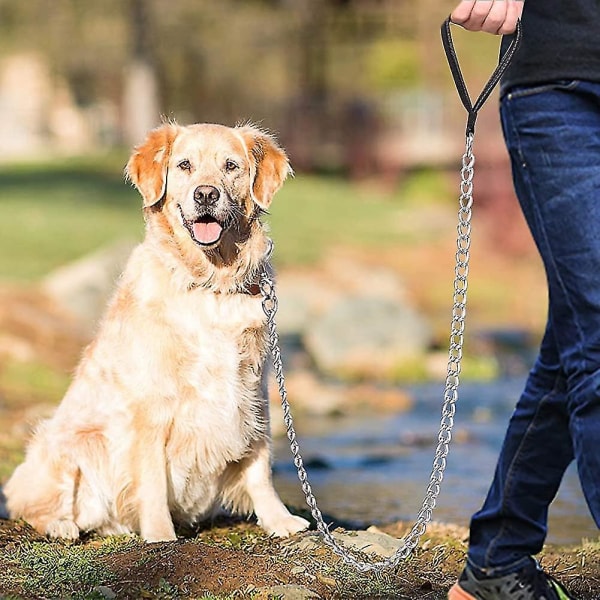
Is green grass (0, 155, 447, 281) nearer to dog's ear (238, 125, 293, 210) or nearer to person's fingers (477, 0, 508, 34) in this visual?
dog's ear (238, 125, 293, 210)

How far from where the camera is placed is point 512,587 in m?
3.74

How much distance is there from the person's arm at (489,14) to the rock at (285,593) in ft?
6.39

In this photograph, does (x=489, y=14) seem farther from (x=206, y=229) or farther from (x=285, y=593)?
(x=285, y=593)

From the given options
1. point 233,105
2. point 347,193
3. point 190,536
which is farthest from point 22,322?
point 233,105

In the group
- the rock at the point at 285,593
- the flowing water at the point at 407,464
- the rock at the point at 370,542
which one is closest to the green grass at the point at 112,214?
the flowing water at the point at 407,464

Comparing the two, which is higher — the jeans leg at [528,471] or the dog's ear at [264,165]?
the dog's ear at [264,165]

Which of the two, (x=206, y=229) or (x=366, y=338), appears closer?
(x=206, y=229)

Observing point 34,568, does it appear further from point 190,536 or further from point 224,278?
point 224,278

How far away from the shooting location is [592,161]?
3.38 meters

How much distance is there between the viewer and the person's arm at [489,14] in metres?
3.38

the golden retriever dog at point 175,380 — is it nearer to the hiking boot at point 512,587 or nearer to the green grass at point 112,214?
the hiking boot at point 512,587

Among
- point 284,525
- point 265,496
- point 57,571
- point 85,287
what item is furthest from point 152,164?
point 85,287

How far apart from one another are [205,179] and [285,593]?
5.90 ft

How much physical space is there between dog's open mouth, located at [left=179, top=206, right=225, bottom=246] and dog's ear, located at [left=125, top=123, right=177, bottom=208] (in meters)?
0.22
